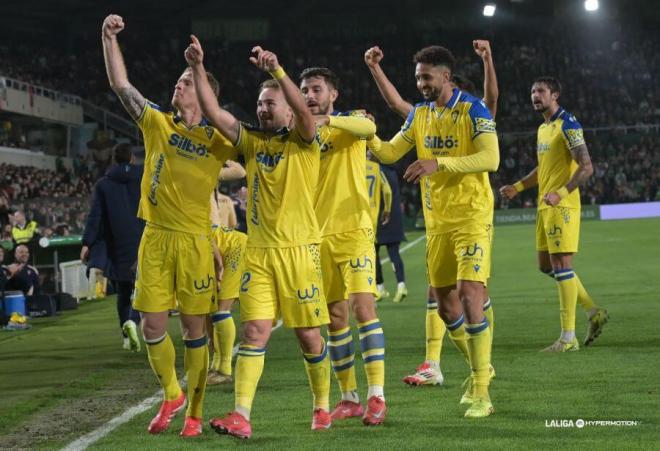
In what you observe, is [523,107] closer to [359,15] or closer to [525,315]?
[359,15]

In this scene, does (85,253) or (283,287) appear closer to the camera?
(283,287)

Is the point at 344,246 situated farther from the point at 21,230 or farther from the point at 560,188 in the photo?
the point at 21,230

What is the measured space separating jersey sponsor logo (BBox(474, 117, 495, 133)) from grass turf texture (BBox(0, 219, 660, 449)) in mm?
1814

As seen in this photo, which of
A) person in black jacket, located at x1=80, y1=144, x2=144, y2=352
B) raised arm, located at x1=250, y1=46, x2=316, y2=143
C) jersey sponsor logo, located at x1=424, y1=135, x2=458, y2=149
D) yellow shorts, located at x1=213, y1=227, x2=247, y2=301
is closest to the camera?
raised arm, located at x1=250, y1=46, x2=316, y2=143

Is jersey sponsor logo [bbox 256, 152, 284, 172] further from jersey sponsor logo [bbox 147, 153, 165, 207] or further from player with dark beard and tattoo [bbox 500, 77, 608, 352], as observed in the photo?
player with dark beard and tattoo [bbox 500, 77, 608, 352]

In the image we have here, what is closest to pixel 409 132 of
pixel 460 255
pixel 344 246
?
pixel 460 255

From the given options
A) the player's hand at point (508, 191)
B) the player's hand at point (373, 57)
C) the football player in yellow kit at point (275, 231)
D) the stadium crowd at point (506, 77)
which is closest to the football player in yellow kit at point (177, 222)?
the football player in yellow kit at point (275, 231)

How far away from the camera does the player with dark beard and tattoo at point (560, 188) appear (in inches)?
391

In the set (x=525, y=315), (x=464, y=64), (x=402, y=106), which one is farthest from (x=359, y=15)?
(x=402, y=106)

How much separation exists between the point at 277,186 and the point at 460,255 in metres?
1.55

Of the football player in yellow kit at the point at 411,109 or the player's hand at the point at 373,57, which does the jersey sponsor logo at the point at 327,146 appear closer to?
the player's hand at the point at 373,57

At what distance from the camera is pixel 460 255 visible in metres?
7.17

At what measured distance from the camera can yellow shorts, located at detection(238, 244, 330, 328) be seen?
616 cm

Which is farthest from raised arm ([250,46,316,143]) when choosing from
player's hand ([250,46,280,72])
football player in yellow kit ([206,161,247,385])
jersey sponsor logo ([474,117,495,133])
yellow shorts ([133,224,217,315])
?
football player in yellow kit ([206,161,247,385])
